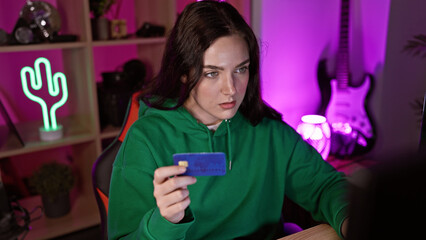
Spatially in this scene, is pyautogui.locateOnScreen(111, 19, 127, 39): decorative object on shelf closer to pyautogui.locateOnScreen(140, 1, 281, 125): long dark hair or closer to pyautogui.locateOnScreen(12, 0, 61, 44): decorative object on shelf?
pyautogui.locateOnScreen(12, 0, 61, 44): decorative object on shelf

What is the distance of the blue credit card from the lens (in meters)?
0.86

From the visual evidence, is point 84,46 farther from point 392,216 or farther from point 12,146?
point 392,216

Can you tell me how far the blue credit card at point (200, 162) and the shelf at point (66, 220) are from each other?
1772mm

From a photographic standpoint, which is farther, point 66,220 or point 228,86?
point 66,220

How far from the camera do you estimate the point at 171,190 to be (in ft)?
2.84

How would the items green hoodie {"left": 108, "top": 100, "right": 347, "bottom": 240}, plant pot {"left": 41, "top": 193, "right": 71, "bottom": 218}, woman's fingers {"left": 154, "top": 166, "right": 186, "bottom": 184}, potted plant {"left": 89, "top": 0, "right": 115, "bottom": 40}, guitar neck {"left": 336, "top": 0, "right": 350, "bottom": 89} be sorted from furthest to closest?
1. guitar neck {"left": 336, "top": 0, "right": 350, "bottom": 89}
2. plant pot {"left": 41, "top": 193, "right": 71, "bottom": 218}
3. potted plant {"left": 89, "top": 0, "right": 115, "bottom": 40}
4. green hoodie {"left": 108, "top": 100, "right": 347, "bottom": 240}
5. woman's fingers {"left": 154, "top": 166, "right": 186, "bottom": 184}

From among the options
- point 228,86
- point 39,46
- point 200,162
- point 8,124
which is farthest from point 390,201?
point 8,124

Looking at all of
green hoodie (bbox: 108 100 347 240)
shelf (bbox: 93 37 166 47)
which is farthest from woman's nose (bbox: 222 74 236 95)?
shelf (bbox: 93 37 166 47)

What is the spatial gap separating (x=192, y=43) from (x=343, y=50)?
190 centimetres

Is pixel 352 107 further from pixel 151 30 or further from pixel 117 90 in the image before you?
pixel 117 90

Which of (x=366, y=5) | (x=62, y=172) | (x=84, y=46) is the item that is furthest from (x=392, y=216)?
(x=366, y=5)

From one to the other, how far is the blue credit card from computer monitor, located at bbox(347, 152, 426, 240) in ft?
1.38

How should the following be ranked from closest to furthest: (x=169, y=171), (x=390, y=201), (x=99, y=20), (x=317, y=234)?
Answer: (x=390, y=201) → (x=169, y=171) → (x=317, y=234) → (x=99, y=20)

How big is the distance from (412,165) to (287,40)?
2.42 m
